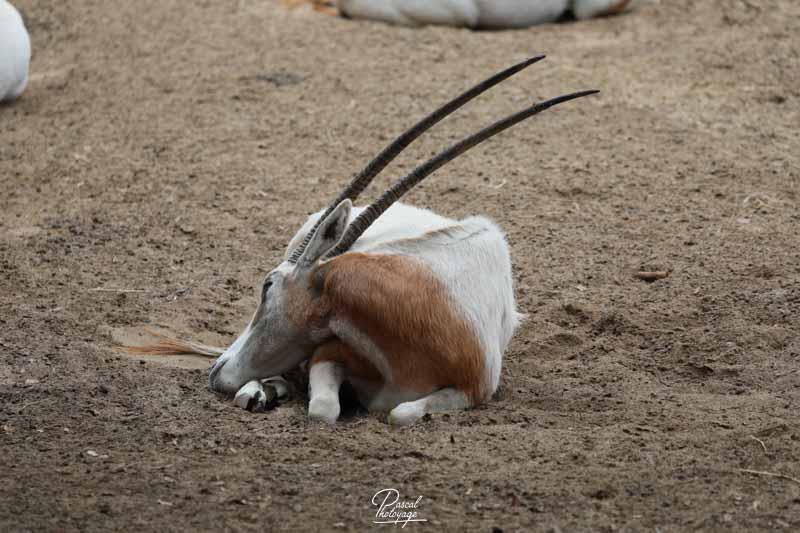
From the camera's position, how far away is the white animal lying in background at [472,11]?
32.0ft

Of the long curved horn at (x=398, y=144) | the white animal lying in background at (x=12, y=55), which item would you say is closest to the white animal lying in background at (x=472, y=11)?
the white animal lying in background at (x=12, y=55)

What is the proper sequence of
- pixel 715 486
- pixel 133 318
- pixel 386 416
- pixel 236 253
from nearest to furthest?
pixel 715 486, pixel 386 416, pixel 133 318, pixel 236 253

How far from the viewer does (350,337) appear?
414 cm

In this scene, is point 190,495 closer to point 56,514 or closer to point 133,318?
point 56,514

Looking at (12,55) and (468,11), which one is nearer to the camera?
(12,55)

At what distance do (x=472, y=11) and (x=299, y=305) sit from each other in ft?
19.7

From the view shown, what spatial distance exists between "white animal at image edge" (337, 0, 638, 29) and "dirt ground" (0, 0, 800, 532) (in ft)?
0.75

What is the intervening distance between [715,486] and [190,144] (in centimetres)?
465

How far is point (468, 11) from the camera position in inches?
385

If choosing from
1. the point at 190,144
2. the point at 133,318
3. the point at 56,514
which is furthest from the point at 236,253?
the point at 56,514

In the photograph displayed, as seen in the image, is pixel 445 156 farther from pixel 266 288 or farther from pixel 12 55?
pixel 12 55

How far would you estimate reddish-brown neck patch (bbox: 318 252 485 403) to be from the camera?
4035 mm

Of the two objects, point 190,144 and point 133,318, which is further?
point 190,144

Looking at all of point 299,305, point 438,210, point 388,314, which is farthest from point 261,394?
point 438,210
